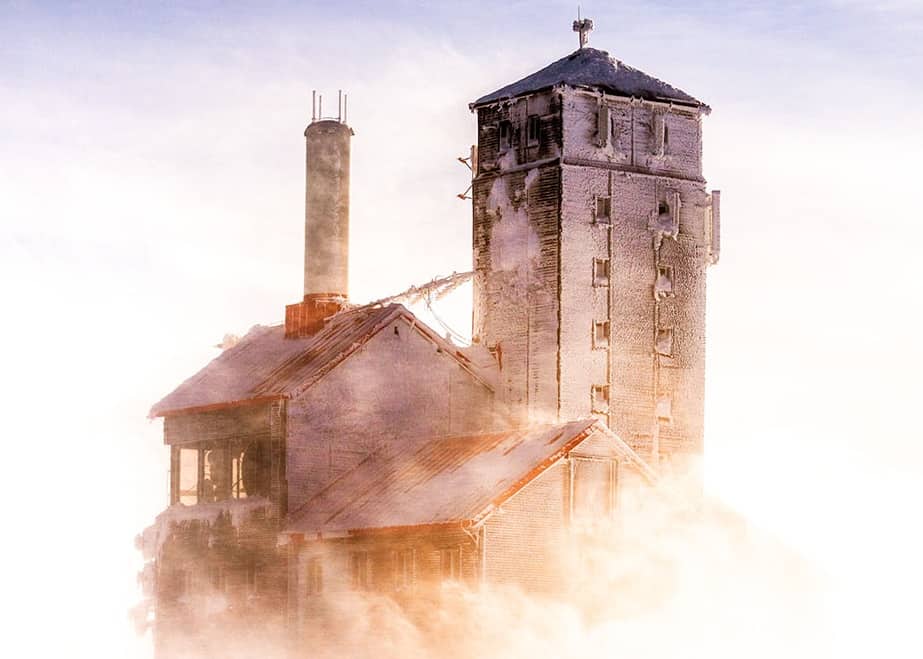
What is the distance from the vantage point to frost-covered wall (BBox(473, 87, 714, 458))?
5022cm

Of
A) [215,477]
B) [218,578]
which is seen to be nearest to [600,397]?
[215,477]

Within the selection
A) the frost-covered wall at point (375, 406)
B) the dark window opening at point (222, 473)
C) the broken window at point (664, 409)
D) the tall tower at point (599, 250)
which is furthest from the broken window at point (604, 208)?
the dark window opening at point (222, 473)

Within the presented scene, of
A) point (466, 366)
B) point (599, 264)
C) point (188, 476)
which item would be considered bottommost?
point (188, 476)

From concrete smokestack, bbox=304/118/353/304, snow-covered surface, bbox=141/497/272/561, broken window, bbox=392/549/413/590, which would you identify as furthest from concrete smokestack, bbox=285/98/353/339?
broken window, bbox=392/549/413/590

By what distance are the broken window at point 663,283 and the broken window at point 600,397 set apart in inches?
112

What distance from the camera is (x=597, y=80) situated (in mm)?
51406

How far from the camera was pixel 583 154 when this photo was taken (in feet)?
167

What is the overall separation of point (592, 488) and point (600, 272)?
8.83 meters

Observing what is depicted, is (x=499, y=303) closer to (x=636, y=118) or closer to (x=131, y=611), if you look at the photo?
(x=636, y=118)

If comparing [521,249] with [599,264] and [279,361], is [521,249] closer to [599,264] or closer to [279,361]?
[599,264]

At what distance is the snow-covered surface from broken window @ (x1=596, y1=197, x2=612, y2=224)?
10.9 m

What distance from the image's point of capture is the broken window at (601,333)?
50.3m

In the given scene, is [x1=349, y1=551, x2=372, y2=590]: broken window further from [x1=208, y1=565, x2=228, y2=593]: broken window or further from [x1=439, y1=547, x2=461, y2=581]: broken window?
[x1=208, y1=565, x2=228, y2=593]: broken window

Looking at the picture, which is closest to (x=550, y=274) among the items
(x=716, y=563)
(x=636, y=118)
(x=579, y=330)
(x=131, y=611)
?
(x=579, y=330)
